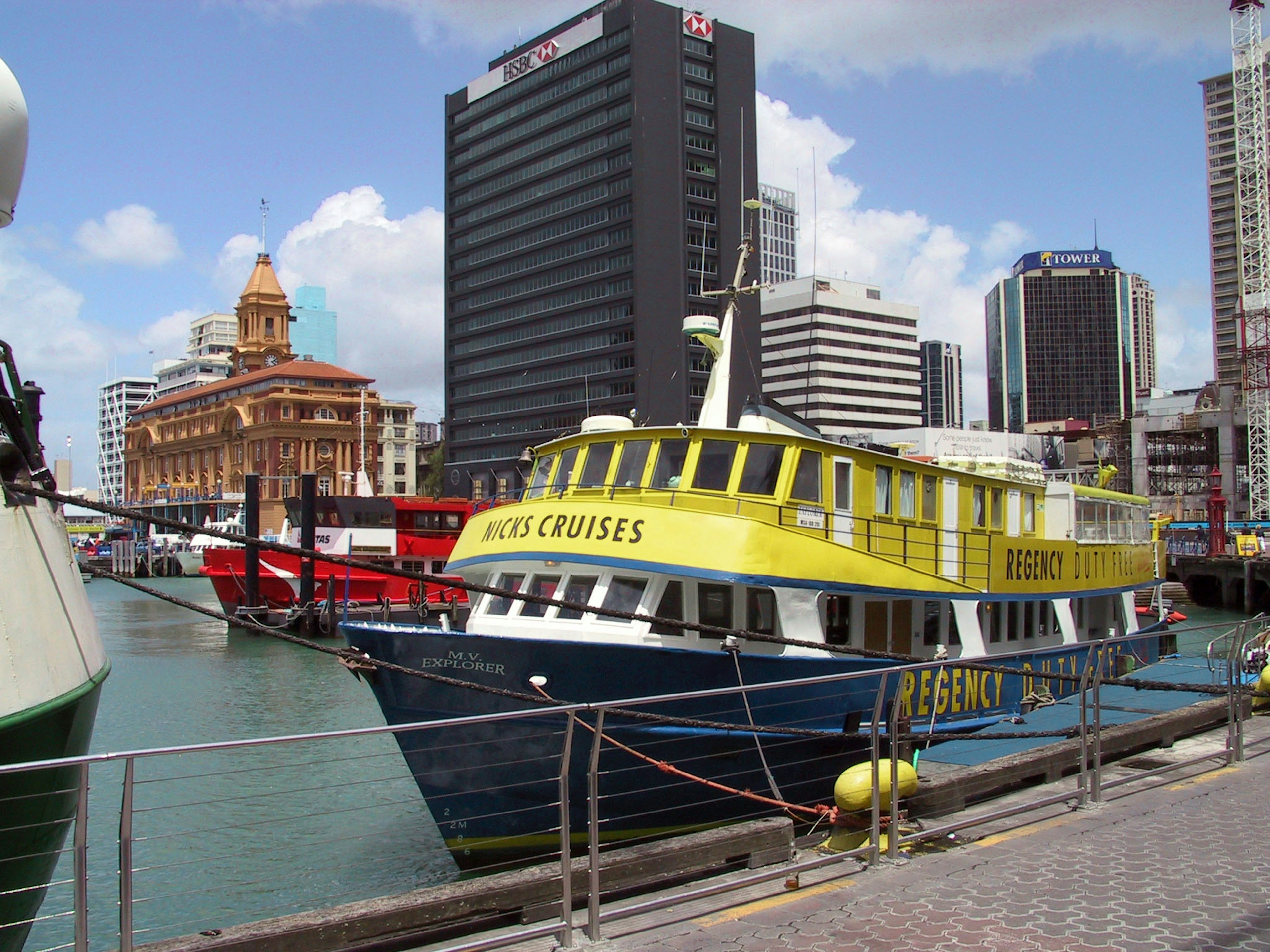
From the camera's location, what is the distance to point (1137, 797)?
30.0 feet

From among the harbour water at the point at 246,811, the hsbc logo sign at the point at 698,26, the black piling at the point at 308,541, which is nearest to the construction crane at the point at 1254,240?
the hsbc logo sign at the point at 698,26

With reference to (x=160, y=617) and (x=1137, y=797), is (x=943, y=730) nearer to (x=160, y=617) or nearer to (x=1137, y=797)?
(x=1137, y=797)

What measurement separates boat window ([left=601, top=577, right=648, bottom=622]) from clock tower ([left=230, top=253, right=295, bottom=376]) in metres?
138

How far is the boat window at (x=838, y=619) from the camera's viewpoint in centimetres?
1274

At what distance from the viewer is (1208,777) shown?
391 inches

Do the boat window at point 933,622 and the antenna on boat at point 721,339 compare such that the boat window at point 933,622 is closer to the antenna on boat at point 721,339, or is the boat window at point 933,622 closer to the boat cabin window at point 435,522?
the antenna on boat at point 721,339

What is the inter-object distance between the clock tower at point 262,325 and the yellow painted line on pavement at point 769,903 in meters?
143

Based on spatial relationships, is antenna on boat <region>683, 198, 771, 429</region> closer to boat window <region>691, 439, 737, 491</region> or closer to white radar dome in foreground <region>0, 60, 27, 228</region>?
boat window <region>691, 439, 737, 491</region>


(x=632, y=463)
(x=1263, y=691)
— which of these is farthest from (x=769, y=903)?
(x=1263, y=691)

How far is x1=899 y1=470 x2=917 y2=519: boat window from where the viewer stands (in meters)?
14.2

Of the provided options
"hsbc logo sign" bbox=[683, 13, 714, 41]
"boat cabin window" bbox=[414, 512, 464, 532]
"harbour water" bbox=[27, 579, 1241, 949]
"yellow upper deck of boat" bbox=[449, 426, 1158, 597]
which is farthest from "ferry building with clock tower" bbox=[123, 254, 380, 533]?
"yellow upper deck of boat" bbox=[449, 426, 1158, 597]

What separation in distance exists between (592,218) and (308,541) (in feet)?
278

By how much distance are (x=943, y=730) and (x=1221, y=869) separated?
702 cm

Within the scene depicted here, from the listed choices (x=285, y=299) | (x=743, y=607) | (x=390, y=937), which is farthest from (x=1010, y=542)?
(x=285, y=299)
